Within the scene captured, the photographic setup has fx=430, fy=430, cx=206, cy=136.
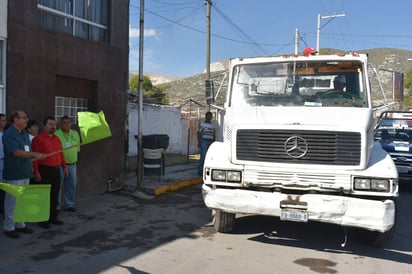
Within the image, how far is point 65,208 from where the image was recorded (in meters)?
8.02

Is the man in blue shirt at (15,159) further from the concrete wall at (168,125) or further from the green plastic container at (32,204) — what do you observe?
the concrete wall at (168,125)

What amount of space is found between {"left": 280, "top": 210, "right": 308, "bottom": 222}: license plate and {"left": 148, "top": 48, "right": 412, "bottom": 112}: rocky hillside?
254cm

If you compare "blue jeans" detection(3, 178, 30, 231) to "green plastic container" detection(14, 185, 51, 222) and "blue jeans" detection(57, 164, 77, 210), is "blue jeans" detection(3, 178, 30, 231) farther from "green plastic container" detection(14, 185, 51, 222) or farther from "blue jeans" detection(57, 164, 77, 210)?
"blue jeans" detection(57, 164, 77, 210)

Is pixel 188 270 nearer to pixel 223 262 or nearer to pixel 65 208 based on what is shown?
pixel 223 262

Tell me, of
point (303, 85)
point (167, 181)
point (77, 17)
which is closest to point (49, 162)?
point (77, 17)

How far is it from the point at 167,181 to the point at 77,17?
449cm

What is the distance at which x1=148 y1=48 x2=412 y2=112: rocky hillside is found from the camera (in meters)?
6.90

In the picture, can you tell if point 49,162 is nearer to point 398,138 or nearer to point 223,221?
point 223,221

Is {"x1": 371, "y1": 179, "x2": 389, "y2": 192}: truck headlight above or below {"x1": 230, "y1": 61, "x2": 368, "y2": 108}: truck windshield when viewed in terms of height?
below

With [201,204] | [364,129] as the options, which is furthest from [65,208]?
[364,129]

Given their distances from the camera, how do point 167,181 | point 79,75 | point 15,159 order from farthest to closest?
1. point 167,181
2. point 79,75
3. point 15,159

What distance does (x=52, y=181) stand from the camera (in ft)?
22.7

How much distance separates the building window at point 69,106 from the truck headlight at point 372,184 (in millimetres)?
5932

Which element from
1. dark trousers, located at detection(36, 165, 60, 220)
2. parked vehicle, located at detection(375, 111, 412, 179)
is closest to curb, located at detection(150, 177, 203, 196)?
dark trousers, located at detection(36, 165, 60, 220)
